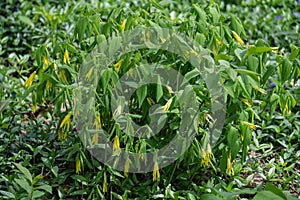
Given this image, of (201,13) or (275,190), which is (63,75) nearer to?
(201,13)

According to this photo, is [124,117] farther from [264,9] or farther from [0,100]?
[264,9]

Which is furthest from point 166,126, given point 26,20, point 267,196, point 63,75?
point 26,20

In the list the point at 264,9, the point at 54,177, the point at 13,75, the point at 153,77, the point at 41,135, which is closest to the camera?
the point at 153,77

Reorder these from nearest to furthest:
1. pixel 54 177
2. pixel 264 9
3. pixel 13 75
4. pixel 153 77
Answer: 1. pixel 153 77
2. pixel 54 177
3. pixel 13 75
4. pixel 264 9

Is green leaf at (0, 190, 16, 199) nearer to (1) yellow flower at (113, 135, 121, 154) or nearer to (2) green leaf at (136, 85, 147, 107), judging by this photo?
(1) yellow flower at (113, 135, 121, 154)

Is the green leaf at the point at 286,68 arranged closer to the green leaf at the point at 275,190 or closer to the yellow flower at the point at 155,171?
the green leaf at the point at 275,190

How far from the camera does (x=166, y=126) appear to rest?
9.09ft

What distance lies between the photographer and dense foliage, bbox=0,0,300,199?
2.58 m

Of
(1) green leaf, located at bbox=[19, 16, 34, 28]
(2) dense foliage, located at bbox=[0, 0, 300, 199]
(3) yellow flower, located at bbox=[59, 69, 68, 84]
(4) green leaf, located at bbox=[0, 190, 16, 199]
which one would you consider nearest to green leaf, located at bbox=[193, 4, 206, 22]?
(2) dense foliage, located at bbox=[0, 0, 300, 199]

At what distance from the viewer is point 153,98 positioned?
267 centimetres

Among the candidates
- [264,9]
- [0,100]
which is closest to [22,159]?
[0,100]

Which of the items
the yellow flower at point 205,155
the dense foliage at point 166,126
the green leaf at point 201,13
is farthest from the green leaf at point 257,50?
the yellow flower at point 205,155

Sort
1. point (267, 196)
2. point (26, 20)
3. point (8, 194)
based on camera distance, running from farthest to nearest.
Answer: point (26, 20), point (8, 194), point (267, 196)

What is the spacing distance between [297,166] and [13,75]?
2171mm
